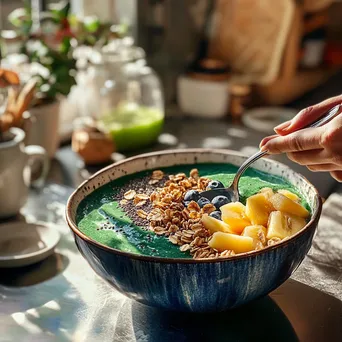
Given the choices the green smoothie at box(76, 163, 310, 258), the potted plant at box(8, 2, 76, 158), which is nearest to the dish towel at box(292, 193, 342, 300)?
the green smoothie at box(76, 163, 310, 258)

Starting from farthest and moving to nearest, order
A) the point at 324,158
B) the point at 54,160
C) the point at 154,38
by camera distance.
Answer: the point at 154,38, the point at 54,160, the point at 324,158

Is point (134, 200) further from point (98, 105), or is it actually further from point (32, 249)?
point (98, 105)

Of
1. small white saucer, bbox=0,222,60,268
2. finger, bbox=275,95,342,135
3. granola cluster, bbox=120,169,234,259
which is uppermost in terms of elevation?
finger, bbox=275,95,342,135

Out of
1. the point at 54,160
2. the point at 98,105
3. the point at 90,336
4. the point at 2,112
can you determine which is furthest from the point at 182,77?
the point at 90,336

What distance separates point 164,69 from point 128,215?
3.63 feet

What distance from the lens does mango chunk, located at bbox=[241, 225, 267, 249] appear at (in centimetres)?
87

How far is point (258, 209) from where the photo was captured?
3.06 feet

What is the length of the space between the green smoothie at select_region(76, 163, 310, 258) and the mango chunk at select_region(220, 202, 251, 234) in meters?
0.07

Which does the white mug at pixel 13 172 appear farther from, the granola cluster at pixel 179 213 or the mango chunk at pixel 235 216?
the mango chunk at pixel 235 216

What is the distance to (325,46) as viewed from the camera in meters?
2.15

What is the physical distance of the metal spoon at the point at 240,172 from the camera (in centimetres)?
98

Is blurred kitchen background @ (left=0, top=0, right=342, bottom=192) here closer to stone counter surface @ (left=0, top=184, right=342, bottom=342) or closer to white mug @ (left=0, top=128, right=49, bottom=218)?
white mug @ (left=0, top=128, right=49, bottom=218)

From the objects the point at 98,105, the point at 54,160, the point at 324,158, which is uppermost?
the point at 324,158

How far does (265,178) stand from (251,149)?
0.58 metres
